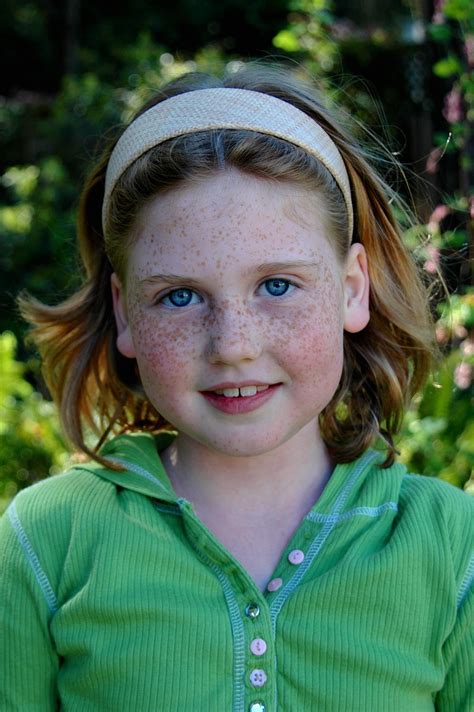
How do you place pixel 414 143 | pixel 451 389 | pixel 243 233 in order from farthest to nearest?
1. pixel 414 143
2. pixel 451 389
3. pixel 243 233

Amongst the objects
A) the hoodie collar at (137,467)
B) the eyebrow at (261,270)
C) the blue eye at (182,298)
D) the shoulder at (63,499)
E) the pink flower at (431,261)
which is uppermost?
the pink flower at (431,261)

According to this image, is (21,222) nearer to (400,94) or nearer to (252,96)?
(400,94)

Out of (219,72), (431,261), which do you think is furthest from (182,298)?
(219,72)

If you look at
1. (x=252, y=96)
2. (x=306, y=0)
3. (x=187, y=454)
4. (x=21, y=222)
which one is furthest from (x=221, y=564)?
(x=21, y=222)

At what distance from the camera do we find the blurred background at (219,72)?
3.44 meters

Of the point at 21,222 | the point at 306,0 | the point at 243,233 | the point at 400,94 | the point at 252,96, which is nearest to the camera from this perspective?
the point at 243,233

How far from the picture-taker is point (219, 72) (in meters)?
→ 3.04

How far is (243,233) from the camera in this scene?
199 centimetres

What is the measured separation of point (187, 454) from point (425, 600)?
631 millimetres

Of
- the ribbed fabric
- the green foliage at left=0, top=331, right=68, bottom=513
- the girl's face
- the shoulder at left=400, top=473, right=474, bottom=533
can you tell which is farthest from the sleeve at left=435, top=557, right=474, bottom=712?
the green foliage at left=0, top=331, right=68, bottom=513

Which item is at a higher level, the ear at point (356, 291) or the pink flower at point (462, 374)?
the ear at point (356, 291)

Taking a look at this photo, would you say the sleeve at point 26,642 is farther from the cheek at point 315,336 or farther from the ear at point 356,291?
the ear at point 356,291

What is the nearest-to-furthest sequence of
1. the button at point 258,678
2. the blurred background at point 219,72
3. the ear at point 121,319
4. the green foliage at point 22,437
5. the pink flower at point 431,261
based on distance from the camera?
the button at point 258,678 → the ear at point 121,319 → the pink flower at point 431,261 → the blurred background at point 219,72 → the green foliage at point 22,437

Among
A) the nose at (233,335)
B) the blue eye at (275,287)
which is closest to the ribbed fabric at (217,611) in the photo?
the nose at (233,335)
